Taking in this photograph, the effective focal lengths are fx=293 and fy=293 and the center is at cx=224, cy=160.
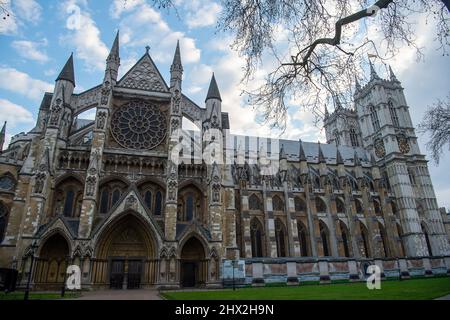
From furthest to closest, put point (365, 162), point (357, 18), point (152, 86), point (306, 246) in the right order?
1. point (365, 162)
2. point (306, 246)
3. point (152, 86)
4. point (357, 18)

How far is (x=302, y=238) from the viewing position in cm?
3878

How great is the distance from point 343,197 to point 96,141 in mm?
34006

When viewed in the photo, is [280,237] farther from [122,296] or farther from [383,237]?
[122,296]

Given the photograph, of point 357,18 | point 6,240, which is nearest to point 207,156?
point 6,240

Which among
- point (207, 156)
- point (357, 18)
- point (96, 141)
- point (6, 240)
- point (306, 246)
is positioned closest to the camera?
point (357, 18)

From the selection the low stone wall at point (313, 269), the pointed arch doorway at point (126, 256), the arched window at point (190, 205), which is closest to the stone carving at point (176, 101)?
the arched window at point (190, 205)

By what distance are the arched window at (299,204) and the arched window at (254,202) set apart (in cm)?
550

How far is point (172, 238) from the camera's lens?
22.5m

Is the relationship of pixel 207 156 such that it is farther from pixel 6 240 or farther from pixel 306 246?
pixel 306 246

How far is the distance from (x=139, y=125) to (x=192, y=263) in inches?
A: 523

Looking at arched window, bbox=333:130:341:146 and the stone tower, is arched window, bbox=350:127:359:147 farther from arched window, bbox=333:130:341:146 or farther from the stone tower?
the stone tower

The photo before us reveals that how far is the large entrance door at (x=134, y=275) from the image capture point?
887 inches

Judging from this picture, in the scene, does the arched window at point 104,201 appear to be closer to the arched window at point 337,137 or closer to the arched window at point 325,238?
the arched window at point 325,238

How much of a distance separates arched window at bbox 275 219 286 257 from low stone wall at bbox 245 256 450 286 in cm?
1251
